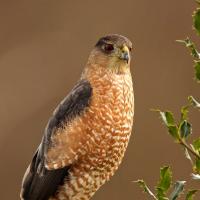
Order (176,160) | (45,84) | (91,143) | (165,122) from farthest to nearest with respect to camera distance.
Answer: (45,84), (176,160), (91,143), (165,122)

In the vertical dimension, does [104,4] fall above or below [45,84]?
above

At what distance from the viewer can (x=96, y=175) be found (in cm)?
421

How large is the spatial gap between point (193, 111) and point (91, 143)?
158 inches

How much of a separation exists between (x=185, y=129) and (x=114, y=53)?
5.97ft

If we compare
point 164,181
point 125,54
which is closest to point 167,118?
point 164,181

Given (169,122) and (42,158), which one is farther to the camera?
(42,158)

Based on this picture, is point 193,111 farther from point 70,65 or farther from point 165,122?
point 165,122

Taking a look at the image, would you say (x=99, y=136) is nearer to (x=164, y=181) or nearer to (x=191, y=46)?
(x=164, y=181)

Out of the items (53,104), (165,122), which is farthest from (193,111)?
(165,122)

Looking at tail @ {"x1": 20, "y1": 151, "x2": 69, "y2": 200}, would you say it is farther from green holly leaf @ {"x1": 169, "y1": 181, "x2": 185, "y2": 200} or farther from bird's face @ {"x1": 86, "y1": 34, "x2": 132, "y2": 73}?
green holly leaf @ {"x1": 169, "y1": 181, "x2": 185, "y2": 200}

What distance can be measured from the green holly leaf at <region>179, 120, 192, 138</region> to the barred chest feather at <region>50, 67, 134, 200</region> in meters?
1.60

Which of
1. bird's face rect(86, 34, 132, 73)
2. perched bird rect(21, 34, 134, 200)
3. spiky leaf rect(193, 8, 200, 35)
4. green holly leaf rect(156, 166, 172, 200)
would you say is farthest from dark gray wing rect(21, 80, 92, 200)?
spiky leaf rect(193, 8, 200, 35)

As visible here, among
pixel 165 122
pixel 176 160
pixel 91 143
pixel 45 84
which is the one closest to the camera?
pixel 165 122

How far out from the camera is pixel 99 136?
13.5ft
